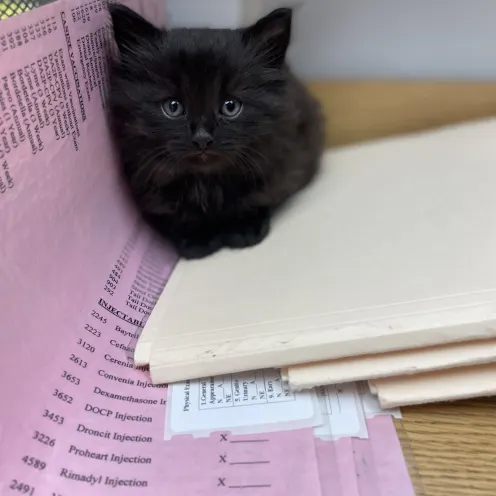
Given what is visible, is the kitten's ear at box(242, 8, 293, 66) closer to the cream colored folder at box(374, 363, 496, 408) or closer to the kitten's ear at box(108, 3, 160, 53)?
the kitten's ear at box(108, 3, 160, 53)

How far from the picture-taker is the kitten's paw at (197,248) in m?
0.97

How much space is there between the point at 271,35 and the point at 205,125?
0.19 m

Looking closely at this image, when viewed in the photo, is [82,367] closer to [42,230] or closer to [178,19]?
[42,230]

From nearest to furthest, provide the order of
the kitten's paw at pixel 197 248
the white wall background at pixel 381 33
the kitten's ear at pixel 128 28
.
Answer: the kitten's ear at pixel 128 28 → the kitten's paw at pixel 197 248 → the white wall background at pixel 381 33

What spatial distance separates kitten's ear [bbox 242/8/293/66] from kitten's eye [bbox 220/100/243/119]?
0.32ft

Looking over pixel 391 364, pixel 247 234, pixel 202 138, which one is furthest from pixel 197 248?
pixel 391 364

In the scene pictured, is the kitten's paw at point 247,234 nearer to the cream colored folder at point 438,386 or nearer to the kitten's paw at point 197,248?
the kitten's paw at point 197,248

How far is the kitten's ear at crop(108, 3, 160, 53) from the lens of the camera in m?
0.86

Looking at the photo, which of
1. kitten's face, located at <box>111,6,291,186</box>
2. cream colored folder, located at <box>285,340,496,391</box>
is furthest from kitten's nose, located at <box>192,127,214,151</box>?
cream colored folder, located at <box>285,340,496,391</box>

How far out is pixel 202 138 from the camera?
858 mm

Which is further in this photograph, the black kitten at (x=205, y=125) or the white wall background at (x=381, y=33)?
the white wall background at (x=381, y=33)

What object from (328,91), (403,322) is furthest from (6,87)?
(328,91)

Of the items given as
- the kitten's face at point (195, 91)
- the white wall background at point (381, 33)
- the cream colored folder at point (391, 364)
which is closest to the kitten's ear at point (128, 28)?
the kitten's face at point (195, 91)

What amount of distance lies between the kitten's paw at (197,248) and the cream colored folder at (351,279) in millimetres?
18
